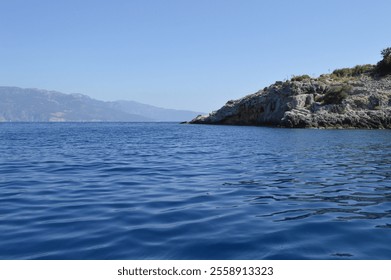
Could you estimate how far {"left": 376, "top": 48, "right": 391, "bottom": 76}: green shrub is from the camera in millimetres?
75312

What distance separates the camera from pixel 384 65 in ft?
250

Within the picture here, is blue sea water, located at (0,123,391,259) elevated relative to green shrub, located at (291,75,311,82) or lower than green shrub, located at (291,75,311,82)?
lower

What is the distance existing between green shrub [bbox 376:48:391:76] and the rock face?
275cm

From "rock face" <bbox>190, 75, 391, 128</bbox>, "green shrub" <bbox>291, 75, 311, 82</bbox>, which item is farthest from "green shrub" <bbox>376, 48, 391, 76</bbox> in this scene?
"green shrub" <bbox>291, 75, 311, 82</bbox>

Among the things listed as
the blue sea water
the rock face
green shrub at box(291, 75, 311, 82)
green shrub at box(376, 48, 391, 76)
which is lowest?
the blue sea water

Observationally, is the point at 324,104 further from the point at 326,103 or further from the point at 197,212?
the point at 197,212

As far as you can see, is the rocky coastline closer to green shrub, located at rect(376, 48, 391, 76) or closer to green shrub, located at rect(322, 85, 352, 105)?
green shrub, located at rect(322, 85, 352, 105)

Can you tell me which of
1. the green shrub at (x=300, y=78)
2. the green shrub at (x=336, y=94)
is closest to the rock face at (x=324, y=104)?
the green shrub at (x=336, y=94)

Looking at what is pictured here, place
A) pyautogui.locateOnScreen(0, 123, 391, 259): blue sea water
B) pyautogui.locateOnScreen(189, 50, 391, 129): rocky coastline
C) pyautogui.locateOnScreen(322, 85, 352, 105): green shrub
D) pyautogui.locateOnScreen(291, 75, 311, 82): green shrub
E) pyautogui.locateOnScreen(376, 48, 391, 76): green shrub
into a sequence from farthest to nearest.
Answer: pyautogui.locateOnScreen(291, 75, 311, 82): green shrub → pyautogui.locateOnScreen(376, 48, 391, 76): green shrub → pyautogui.locateOnScreen(322, 85, 352, 105): green shrub → pyautogui.locateOnScreen(189, 50, 391, 129): rocky coastline → pyautogui.locateOnScreen(0, 123, 391, 259): blue sea water

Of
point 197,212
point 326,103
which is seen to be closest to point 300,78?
point 326,103

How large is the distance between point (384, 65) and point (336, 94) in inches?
611

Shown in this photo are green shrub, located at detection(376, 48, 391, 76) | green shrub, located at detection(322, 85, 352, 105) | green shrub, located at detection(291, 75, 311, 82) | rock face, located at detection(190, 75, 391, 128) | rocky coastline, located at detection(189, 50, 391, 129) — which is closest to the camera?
rock face, located at detection(190, 75, 391, 128)

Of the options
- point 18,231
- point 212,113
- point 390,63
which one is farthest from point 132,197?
point 212,113
